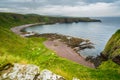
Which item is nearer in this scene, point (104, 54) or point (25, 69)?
point (25, 69)

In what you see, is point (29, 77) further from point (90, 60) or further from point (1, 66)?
point (90, 60)

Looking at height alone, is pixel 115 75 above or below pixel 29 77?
below

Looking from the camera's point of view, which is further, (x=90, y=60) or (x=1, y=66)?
(x=90, y=60)

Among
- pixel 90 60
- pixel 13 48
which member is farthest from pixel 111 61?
pixel 13 48

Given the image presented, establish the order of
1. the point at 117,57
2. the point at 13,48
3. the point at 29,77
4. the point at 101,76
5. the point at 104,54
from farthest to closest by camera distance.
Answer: the point at 13,48 < the point at 104,54 < the point at 117,57 < the point at 101,76 < the point at 29,77

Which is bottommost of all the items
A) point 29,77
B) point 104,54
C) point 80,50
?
point 80,50

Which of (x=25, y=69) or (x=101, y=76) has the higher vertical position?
(x=25, y=69)

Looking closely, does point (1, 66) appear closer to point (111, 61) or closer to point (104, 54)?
point (111, 61)

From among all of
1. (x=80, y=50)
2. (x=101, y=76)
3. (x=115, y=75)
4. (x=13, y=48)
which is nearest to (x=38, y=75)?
(x=101, y=76)

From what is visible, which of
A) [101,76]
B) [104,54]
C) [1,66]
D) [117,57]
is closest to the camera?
[1,66]

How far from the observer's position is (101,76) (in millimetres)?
31516

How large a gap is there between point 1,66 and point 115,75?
74.5 feet

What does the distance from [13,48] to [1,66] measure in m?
56.4

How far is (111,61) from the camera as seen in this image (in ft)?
161
